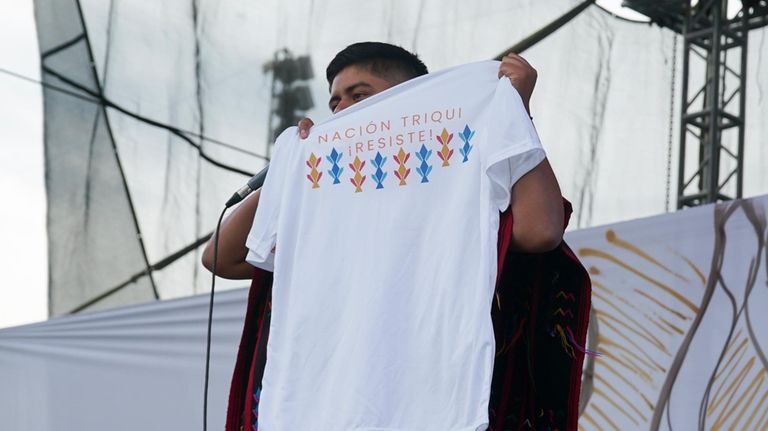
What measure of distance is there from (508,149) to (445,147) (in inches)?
5.0

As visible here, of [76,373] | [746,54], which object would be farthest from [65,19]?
[746,54]

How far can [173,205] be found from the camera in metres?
4.35

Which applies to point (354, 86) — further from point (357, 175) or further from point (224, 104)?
point (224, 104)

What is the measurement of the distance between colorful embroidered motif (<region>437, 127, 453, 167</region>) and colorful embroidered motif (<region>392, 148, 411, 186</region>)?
5cm

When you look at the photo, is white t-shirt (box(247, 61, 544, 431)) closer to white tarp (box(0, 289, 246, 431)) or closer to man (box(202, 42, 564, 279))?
man (box(202, 42, 564, 279))

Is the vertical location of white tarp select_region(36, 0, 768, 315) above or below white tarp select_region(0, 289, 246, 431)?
above

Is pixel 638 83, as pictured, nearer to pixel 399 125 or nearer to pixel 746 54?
pixel 746 54

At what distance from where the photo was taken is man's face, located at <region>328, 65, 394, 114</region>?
6.65 ft

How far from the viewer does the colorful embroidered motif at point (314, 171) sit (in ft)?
6.18

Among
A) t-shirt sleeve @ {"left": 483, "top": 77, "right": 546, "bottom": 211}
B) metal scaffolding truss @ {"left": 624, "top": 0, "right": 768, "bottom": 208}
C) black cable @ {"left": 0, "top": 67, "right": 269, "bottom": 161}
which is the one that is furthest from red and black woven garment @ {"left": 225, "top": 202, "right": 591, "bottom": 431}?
black cable @ {"left": 0, "top": 67, "right": 269, "bottom": 161}

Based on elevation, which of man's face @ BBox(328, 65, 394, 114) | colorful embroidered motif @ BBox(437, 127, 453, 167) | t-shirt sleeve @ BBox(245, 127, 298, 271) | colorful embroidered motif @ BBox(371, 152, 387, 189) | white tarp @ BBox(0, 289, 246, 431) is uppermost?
man's face @ BBox(328, 65, 394, 114)

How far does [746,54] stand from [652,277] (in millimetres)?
1472

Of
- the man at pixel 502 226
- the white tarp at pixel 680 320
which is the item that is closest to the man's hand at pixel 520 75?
the man at pixel 502 226

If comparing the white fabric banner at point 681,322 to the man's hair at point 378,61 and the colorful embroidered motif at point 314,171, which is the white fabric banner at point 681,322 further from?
the colorful embroidered motif at point 314,171
